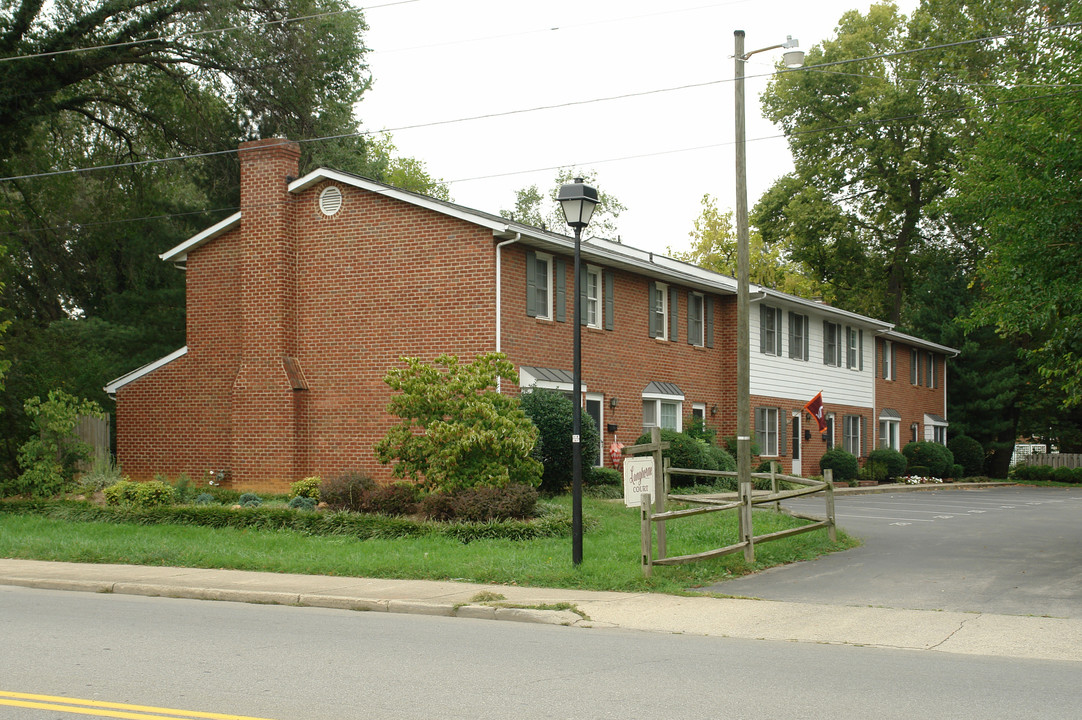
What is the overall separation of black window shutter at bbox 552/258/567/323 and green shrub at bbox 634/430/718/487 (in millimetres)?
Result: 3550

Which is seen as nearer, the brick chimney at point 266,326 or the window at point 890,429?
the brick chimney at point 266,326

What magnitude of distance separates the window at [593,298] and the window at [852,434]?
16336 millimetres

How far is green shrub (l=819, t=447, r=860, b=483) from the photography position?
3591 cm

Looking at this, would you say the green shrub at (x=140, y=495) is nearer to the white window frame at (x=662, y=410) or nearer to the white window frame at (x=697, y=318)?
the white window frame at (x=662, y=410)

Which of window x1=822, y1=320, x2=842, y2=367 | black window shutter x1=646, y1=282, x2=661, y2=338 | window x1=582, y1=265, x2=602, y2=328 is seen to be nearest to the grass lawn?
window x1=582, y1=265, x2=602, y2=328

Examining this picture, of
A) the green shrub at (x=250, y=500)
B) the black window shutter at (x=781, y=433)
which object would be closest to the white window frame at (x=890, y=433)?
the black window shutter at (x=781, y=433)

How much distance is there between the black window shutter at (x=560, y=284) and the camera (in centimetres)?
2494

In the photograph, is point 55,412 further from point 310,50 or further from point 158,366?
point 310,50

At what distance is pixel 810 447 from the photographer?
1431 inches

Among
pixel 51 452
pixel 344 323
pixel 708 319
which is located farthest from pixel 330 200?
pixel 708 319

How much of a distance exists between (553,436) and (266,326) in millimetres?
7456

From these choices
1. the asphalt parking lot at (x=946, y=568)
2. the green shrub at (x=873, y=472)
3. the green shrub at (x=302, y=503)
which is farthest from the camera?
the green shrub at (x=873, y=472)

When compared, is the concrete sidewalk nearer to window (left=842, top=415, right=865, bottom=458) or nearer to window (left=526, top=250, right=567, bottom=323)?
window (left=526, top=250, right=567, bottom=323)

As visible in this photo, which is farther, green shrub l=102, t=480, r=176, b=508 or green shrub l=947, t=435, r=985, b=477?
green shrub l=947, t=435, r=985, b=477
